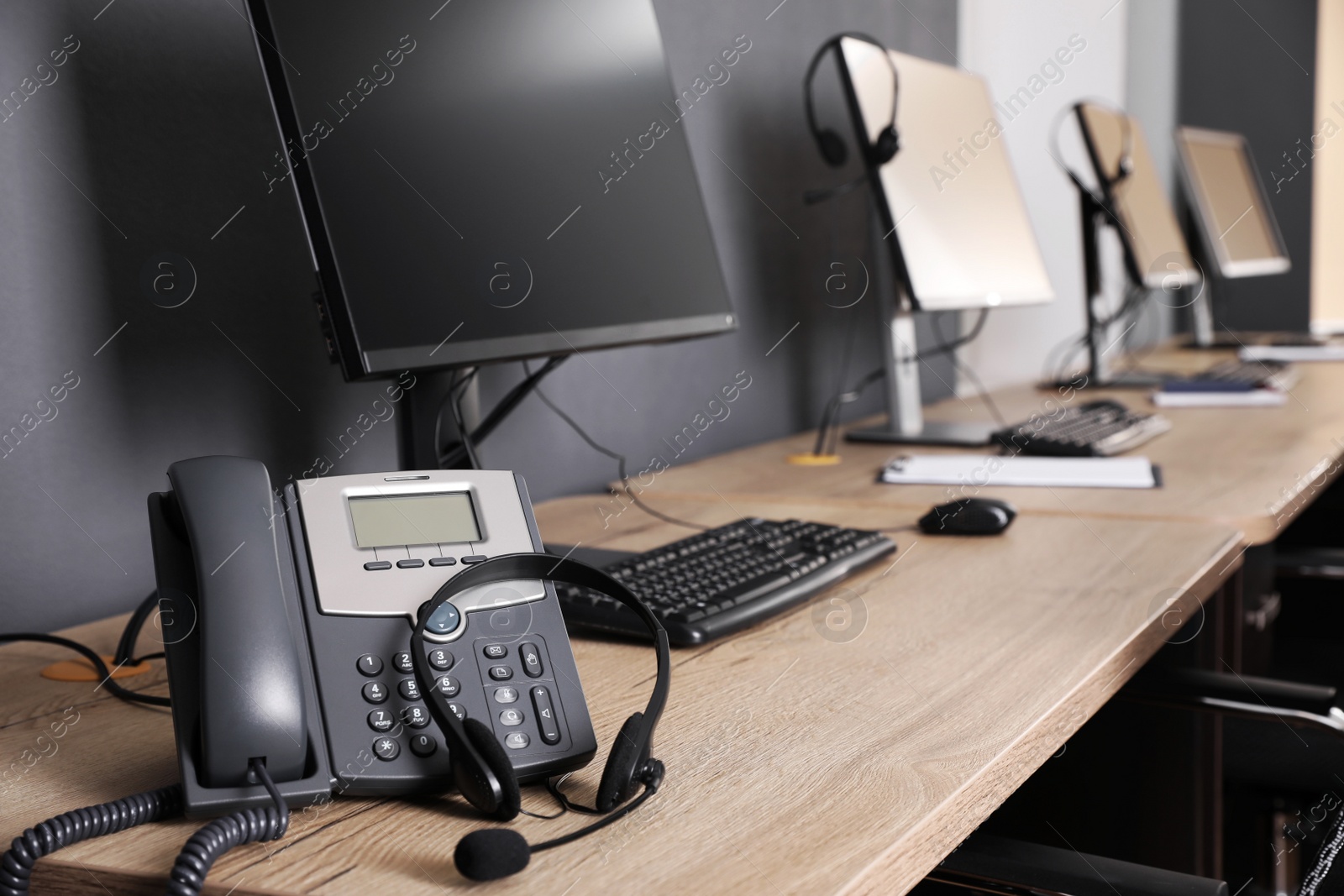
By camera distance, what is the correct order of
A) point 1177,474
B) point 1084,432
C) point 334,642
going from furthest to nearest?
point 1084,432 < point 1177,474 < point 334,642

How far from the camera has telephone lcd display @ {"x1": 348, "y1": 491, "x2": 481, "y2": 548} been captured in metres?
0.62

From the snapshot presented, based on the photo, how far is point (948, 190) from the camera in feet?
5.89

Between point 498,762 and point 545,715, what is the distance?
6 centimetres

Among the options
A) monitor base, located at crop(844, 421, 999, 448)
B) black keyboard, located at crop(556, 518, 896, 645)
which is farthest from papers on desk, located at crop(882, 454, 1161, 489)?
black keyboard, located at crop(556, 518, 896, 645)

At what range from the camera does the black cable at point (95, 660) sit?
70 centimetres

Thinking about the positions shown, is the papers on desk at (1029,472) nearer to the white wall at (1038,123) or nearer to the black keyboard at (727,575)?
the black keyboard at (727,575)

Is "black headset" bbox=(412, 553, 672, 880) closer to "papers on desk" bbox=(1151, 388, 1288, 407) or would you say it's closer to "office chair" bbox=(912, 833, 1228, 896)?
"office chair" bbox=(912, 833, 1228, 896)

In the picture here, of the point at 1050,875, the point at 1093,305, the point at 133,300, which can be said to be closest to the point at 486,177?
the point at 133,300

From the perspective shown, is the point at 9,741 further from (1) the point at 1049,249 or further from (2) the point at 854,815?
(1) the point at 1049,249

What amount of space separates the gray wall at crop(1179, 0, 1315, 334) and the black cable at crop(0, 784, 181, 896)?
4376mm

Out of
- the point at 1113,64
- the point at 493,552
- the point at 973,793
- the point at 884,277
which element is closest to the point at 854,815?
the point at 973,793

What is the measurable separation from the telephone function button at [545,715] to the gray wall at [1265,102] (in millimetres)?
4231

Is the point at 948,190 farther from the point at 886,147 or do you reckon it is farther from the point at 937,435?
the point at 937,435

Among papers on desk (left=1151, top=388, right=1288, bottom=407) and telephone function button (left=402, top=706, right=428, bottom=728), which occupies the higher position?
telephone function button (left=402, top=706, right=428, bottom=728)
